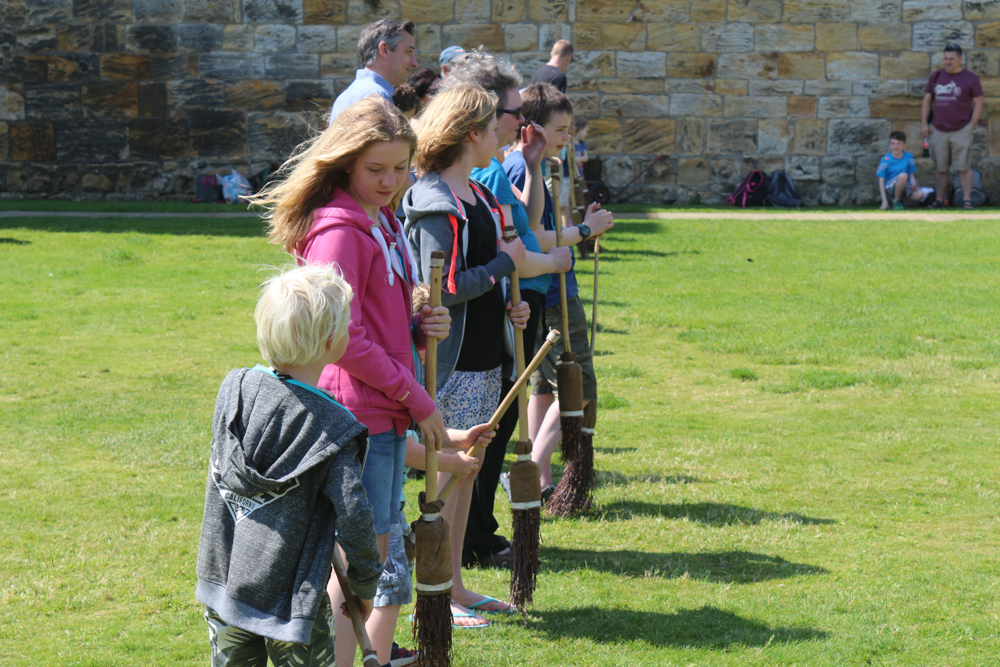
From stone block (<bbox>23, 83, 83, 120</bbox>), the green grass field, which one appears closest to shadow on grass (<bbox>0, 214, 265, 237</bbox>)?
the green grass field

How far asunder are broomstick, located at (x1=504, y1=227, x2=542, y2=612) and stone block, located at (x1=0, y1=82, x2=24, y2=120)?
1699 cm

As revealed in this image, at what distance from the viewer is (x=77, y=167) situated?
19.0 m

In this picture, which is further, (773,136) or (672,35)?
(773,136)

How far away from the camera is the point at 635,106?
18.3 metres

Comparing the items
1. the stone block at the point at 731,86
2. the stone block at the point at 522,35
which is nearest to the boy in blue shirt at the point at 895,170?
the stone block at the point at 731,86

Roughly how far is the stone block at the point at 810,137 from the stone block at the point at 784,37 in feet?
3.86

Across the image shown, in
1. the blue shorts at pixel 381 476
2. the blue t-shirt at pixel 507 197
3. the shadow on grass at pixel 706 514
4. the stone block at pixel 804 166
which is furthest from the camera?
the stone block at pixel 804 166

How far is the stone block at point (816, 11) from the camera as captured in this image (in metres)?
17.9

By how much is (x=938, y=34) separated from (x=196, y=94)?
1213 cm

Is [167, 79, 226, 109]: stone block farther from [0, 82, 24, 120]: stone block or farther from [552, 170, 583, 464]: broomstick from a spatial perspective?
[552, 170, 583, 464]: broomstick

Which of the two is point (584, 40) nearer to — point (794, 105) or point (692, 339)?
point (794, 105)

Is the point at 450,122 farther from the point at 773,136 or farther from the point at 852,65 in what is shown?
the point at 852,65

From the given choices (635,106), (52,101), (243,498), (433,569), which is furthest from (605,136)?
(243,498)

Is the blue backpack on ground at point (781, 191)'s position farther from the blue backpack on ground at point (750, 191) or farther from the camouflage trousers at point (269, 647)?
the camouflage trousers at point (269, 647)
